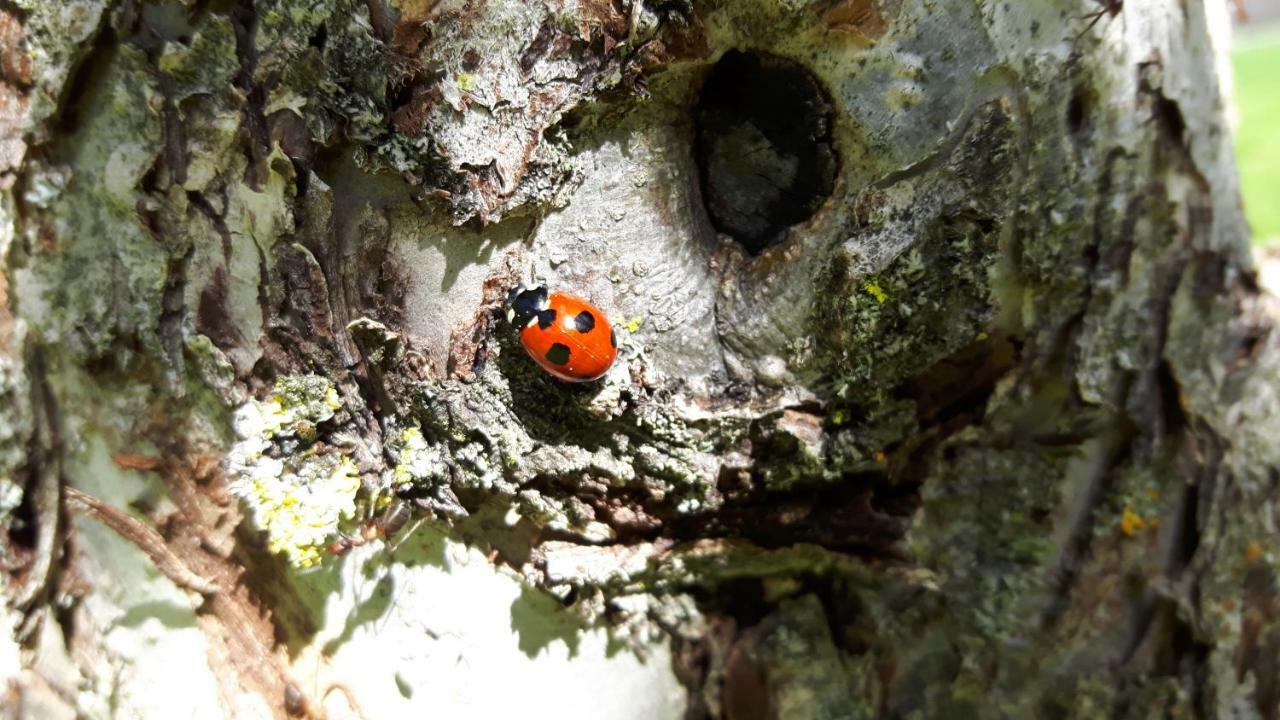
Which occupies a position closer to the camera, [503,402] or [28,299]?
[28,299]

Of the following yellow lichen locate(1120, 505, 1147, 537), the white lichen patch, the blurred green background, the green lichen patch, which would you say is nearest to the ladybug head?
the white lichen patch

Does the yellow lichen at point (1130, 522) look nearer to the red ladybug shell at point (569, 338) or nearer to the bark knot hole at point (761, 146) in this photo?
the bark knot hole at point (761, 146)

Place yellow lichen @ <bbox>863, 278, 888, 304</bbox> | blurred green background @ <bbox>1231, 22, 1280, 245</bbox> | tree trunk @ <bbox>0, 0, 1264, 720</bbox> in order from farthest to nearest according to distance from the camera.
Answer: blurred green background @ <bbox>1231, 22, 1280, 245</bbox> → yellow lichen @ <bbox>863, 278, 888, 304</bbox> → tree trunk @ <bbox>0, 0, 1264, 720</bbox>

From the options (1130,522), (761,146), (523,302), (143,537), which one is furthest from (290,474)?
(1130,522)

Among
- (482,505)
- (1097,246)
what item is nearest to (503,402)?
(482,505)

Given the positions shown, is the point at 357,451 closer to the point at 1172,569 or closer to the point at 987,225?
the point at 987,225

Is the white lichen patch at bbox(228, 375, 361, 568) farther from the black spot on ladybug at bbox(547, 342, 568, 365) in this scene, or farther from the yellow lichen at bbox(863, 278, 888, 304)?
the yellow lichen at bbox(863, 278, 888, 304)

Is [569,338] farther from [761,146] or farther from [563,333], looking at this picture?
[761,146]
